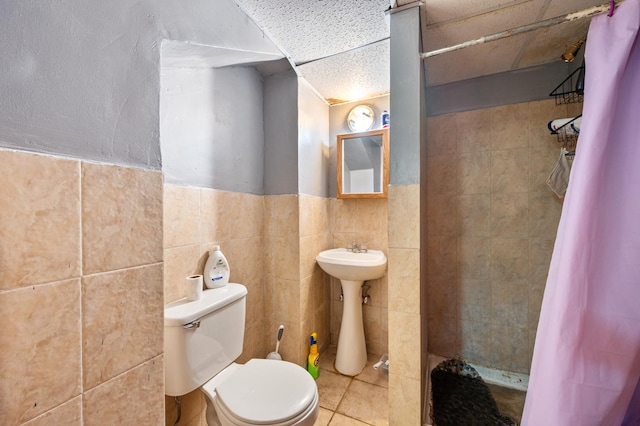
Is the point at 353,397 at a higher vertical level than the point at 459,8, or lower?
lower

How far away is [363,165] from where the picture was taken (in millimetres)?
1853

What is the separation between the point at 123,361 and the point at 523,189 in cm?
204

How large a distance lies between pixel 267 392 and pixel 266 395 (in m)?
0.02

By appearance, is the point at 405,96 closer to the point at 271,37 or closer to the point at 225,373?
the point at 271,37

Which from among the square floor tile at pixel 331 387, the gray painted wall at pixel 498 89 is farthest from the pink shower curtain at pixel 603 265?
the square floor tile at pixel 331 387

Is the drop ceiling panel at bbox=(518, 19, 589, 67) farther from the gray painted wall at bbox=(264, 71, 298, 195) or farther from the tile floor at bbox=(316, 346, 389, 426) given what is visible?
the tile floor at bbox=(316, 346, 389, 426)

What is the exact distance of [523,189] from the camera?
4.93 feet

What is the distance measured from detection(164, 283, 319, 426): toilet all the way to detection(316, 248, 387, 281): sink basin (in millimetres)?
629

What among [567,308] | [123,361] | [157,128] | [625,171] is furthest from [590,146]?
[123,361]

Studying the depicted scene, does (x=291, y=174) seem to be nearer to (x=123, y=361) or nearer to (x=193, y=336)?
(x=193, y=336)

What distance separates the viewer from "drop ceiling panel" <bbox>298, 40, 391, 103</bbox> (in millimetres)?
1408

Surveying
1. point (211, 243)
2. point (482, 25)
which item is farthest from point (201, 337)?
point (482, 25)

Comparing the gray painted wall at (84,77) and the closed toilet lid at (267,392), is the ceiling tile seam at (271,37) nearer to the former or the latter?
the gray painted wall at (84,77)

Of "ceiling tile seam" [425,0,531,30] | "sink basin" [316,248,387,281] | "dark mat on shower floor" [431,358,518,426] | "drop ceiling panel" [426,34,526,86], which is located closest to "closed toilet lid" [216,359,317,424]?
"sink basin" [316,248,387,281]
